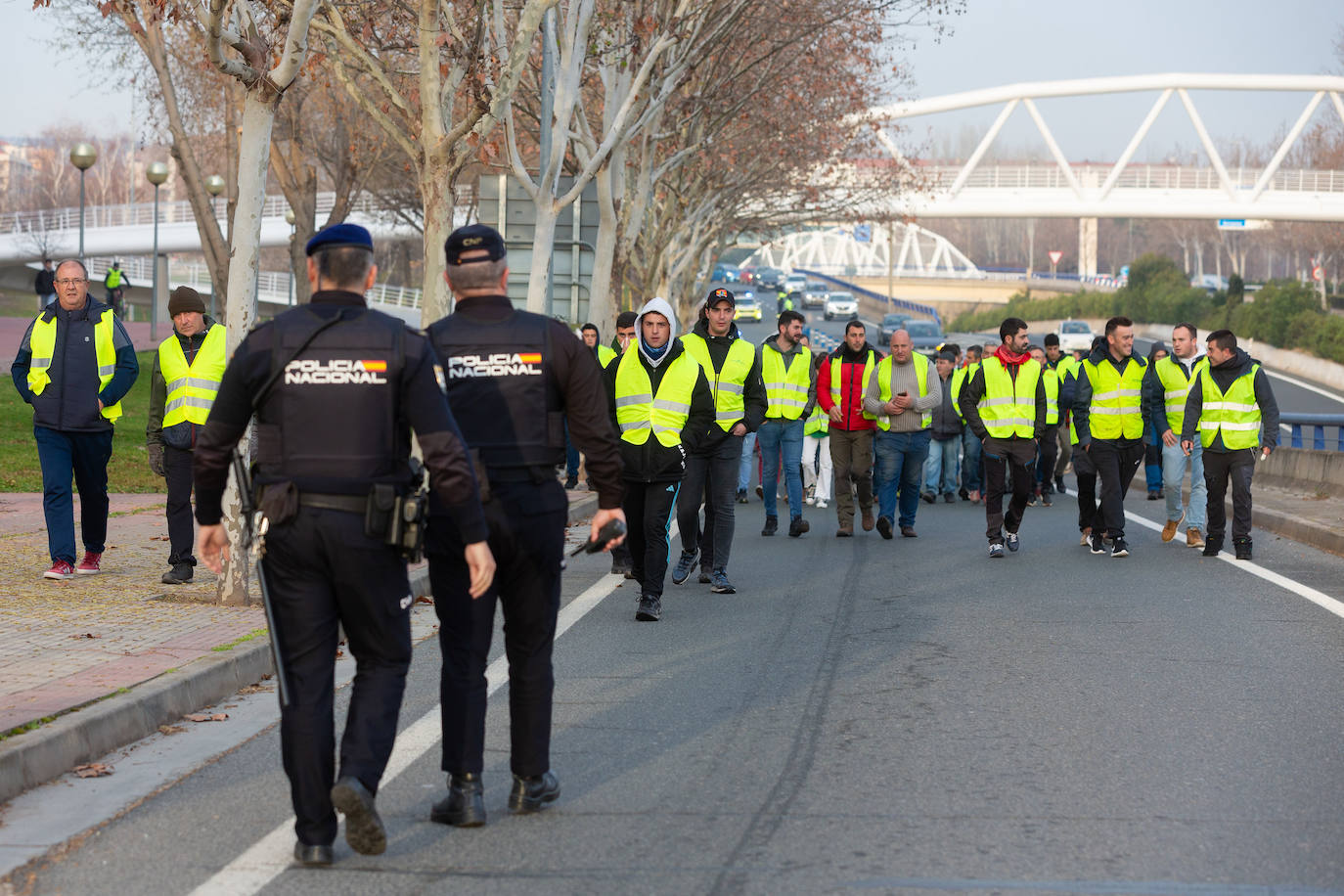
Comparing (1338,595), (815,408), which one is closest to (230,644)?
(1338,595)

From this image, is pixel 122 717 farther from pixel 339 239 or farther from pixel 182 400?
pixel 182 400

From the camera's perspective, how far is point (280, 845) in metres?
5.46

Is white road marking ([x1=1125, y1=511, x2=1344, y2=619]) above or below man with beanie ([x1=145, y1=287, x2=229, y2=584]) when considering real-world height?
below

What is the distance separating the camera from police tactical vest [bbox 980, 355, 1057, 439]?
14.1 metres

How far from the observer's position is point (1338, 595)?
1160 centimetres

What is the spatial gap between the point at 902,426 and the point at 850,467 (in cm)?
63

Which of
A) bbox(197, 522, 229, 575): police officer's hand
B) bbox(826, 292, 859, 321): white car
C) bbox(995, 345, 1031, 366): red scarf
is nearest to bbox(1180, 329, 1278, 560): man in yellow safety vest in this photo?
bbox(995, 345, 1031, 366): red scarf

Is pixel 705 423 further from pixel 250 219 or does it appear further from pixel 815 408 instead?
pixel 815 408

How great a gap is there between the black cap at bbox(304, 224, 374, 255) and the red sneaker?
21.2ft

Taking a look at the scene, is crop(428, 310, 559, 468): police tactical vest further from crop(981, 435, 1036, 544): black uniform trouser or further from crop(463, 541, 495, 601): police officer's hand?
crop(981, 435, 1036, 544): black uniform trouser

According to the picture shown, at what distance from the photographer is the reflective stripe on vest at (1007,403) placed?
555 inches

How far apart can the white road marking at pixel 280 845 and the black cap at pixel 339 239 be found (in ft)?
6.11

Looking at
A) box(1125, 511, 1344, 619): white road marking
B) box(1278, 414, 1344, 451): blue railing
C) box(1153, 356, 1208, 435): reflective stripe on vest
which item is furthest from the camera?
box(1278, 414, 1344, 451): blue railing

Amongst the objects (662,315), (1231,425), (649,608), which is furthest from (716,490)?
(1231,425)
